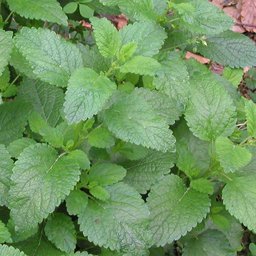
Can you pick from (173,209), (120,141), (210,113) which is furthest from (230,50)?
(173,209)

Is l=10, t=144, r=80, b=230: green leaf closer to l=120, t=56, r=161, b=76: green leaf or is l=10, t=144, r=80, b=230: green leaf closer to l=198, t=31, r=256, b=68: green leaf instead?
l=120, t=56, r=161, b=76: green leaf

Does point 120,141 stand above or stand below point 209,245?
above

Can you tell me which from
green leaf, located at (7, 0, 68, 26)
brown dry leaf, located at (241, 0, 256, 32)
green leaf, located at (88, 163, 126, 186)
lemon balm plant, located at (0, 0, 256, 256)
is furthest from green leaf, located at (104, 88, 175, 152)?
brown dry leaf, located at (241, 0, 256, 32)

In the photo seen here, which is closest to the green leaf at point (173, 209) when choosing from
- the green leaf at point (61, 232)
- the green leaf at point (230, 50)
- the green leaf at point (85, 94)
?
the green leaf at point (61, 232)

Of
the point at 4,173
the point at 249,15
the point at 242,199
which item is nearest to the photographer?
the point at 4,173

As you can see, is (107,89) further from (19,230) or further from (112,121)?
(19,230)

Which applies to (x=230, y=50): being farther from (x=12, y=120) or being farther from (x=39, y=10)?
(x=12, y=120)

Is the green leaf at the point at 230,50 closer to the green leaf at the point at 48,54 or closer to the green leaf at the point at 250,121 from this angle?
the green leaf at the point at 250,121
